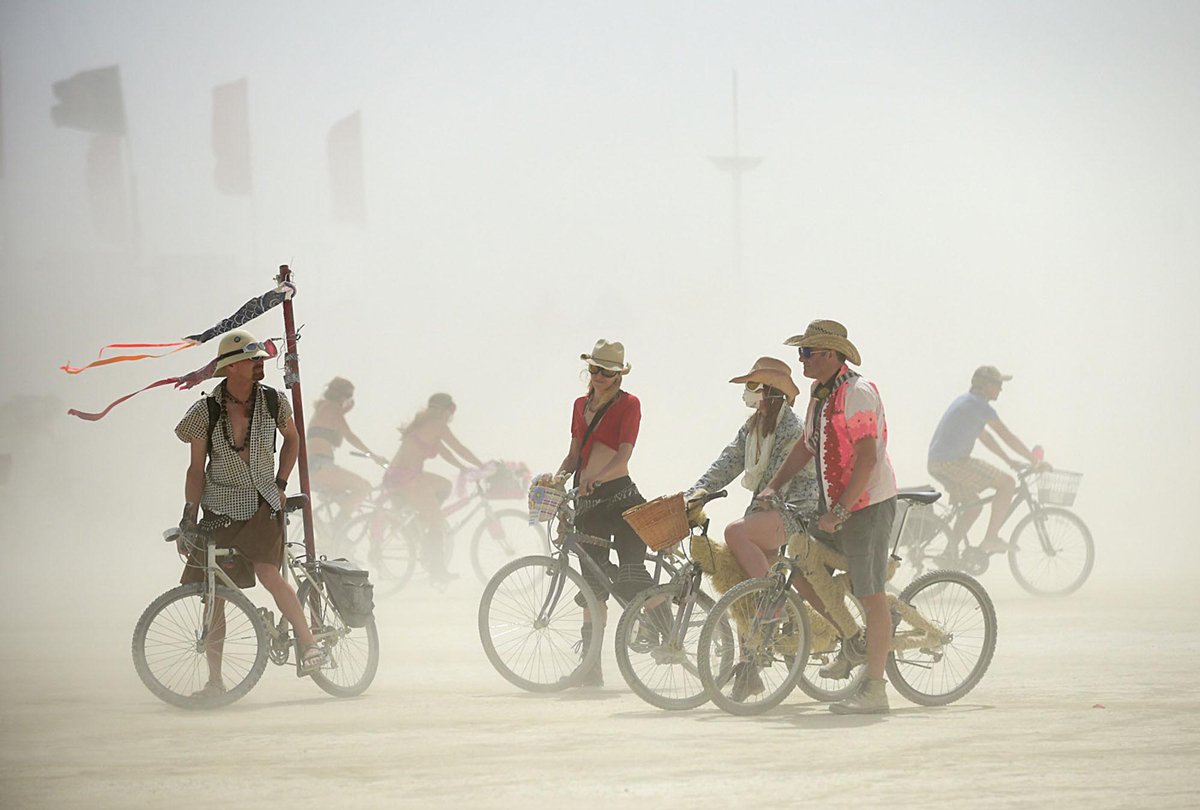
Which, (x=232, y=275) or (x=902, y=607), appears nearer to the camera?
(x=902, y=607)

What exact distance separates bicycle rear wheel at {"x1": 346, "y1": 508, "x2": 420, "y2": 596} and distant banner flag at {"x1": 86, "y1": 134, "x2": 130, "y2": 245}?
2849 cm

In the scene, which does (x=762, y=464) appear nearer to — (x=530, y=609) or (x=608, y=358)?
(x=608, y=358)

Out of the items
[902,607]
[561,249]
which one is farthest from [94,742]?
[561,249]

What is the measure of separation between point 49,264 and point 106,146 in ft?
12.0

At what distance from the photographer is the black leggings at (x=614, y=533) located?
31.3ft

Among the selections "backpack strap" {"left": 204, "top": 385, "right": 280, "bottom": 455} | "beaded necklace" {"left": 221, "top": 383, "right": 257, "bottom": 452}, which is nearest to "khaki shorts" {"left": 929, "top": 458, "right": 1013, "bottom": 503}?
"backpack strap" {"left": 204, "top": 385, "right": 280, "bottom": 455}

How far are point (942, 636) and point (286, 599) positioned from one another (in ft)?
10.8

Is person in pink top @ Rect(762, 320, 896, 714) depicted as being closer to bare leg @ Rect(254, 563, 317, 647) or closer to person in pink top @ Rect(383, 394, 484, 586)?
bare leg @ Rect(254, 563, 317, 647)

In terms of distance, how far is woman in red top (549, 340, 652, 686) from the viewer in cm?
956

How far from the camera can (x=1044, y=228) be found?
49562mm

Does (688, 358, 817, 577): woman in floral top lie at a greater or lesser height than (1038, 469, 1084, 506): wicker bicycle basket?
greater

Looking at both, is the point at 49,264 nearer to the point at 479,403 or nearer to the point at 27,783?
the point at 479,403

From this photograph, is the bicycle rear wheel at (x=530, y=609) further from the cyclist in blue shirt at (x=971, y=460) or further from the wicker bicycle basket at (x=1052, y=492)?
the wicker bicycle basket at (x=1052, y=492)

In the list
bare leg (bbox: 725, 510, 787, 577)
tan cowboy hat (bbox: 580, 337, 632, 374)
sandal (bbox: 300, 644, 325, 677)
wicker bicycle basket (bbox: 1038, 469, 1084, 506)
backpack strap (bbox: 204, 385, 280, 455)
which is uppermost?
tan cowboy hat (bbox: 580, 337, 632, 374)
